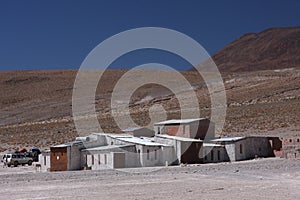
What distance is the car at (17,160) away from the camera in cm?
4634

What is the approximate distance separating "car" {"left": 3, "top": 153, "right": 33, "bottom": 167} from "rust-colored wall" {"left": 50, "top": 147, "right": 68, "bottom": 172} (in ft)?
28.4

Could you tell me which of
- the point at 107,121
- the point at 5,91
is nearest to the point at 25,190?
the point at 107,121

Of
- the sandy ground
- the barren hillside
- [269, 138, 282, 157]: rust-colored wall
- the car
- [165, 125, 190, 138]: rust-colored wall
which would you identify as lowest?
the sandy ground

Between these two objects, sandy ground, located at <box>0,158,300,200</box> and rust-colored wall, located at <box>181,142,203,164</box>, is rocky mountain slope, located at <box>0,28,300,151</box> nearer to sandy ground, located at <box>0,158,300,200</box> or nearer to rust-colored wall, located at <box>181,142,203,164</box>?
rust-colored wall, located at <box>181,142,203,164</box>

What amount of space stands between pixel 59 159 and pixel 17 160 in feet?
31.3

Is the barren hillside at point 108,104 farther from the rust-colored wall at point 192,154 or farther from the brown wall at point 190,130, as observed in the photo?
the rust-colored wall at point 192,154

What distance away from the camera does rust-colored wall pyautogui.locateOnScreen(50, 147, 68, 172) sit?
38.6 metres

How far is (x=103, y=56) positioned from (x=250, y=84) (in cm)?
6989

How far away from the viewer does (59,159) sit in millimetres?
38875

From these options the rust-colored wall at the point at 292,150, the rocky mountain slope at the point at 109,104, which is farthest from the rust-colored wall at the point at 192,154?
the rocky mountain slope at the point at 109,104

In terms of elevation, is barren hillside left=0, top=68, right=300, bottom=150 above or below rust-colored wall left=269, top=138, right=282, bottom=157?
above

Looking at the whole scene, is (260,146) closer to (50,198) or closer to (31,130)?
(50,198)

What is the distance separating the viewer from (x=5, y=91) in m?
127

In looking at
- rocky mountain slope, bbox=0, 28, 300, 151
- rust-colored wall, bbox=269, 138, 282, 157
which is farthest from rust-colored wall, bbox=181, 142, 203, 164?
rocky mountain slope, bbox=0, 28, 300, 151
